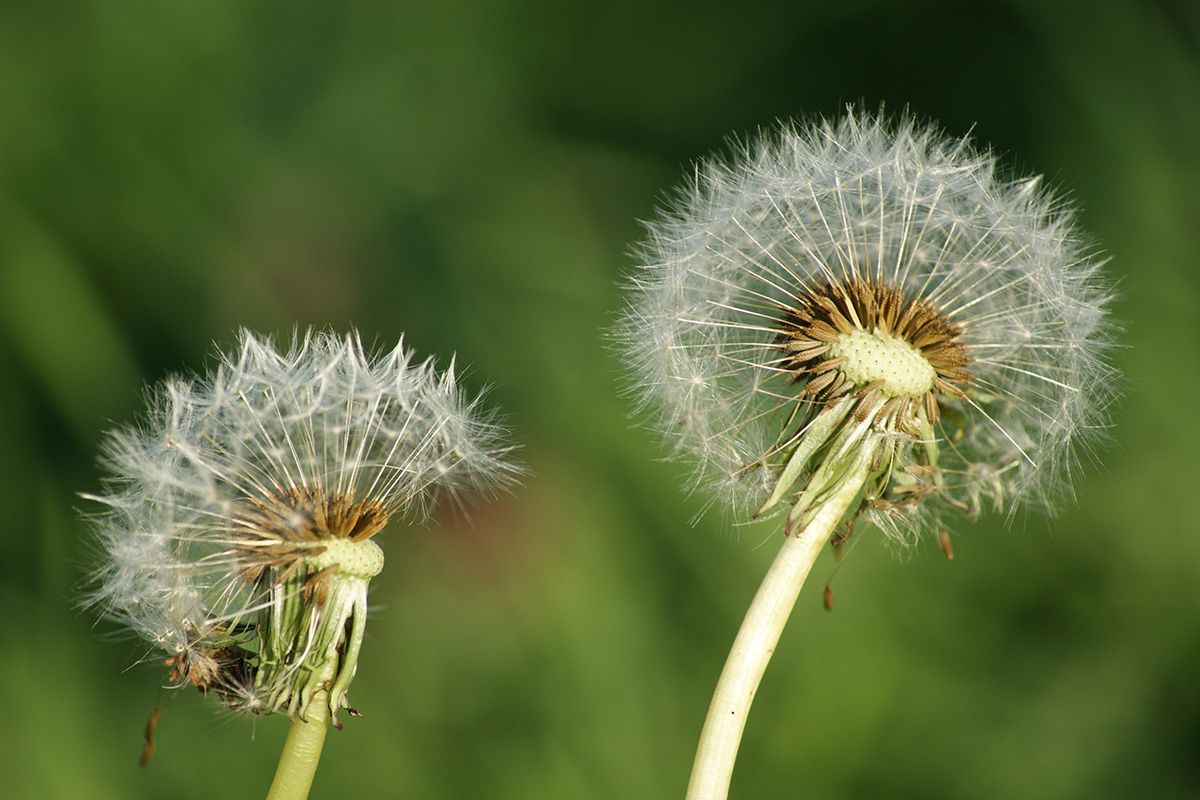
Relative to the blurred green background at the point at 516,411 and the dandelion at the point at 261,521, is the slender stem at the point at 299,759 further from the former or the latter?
the blurred green background at the point at 516,411

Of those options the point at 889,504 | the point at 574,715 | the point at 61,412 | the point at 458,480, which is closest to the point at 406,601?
A: the point at 574,715

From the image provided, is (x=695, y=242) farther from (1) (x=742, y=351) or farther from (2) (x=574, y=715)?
(2) (x=574, y=715)

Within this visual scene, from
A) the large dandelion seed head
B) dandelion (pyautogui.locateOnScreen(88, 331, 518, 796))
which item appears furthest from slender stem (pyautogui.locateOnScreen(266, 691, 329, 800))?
the large dandelion seed head

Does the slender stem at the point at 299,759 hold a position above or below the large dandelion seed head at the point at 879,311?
below

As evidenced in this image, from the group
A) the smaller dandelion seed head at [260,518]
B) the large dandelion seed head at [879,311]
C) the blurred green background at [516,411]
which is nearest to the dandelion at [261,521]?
the smaller dandelion seed head at [260,518]

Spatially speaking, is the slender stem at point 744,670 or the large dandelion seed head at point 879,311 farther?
the large dandelion seed head at point 879,311

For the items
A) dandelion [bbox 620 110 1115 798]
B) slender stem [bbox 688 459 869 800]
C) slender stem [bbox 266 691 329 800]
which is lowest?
slender stem [bbox 266 691 329 800]

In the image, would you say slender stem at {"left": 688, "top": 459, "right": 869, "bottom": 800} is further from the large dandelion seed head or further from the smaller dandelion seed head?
the smaller dandelion seed head
